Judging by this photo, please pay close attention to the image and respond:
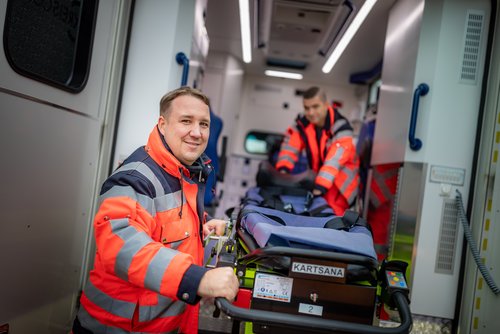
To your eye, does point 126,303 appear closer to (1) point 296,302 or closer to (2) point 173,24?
(1) point 296,302

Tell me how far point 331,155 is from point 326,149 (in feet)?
1.61

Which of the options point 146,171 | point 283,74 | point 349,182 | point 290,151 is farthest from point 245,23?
point 146,171

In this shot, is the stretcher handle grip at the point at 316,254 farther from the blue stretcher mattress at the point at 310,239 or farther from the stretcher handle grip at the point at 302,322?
the stretcher handle grip at the point at 302,322

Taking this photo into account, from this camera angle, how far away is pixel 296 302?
1.44 metres

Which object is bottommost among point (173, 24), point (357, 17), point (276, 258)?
point (276, 258)

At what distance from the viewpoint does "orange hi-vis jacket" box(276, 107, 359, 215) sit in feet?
12.0

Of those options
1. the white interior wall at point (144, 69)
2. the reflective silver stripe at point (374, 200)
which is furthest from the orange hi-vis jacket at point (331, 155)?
the white interior wall at point (144, 69)

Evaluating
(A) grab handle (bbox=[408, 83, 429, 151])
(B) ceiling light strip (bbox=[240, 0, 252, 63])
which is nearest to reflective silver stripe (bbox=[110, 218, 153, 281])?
(A) grab handle (bbox=[408, 83, 429, 151])

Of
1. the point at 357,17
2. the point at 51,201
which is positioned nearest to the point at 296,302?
the point at 51,201

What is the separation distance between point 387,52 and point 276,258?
10.7 feet

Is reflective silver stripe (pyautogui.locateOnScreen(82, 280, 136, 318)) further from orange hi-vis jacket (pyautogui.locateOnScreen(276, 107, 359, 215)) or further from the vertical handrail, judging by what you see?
orange hi-vis jacket (pyautogui.locateOnScreen(276, 107, 359, 215))

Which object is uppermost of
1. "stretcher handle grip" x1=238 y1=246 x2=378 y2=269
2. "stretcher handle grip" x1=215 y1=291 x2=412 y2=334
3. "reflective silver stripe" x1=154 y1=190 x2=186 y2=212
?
"reflective silver stripe" x1=154 y1=190 x2=186 y2=212

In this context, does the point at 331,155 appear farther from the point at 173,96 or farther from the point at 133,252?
the point at 133,252

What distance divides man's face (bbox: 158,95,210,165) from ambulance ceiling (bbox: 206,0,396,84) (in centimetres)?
241
